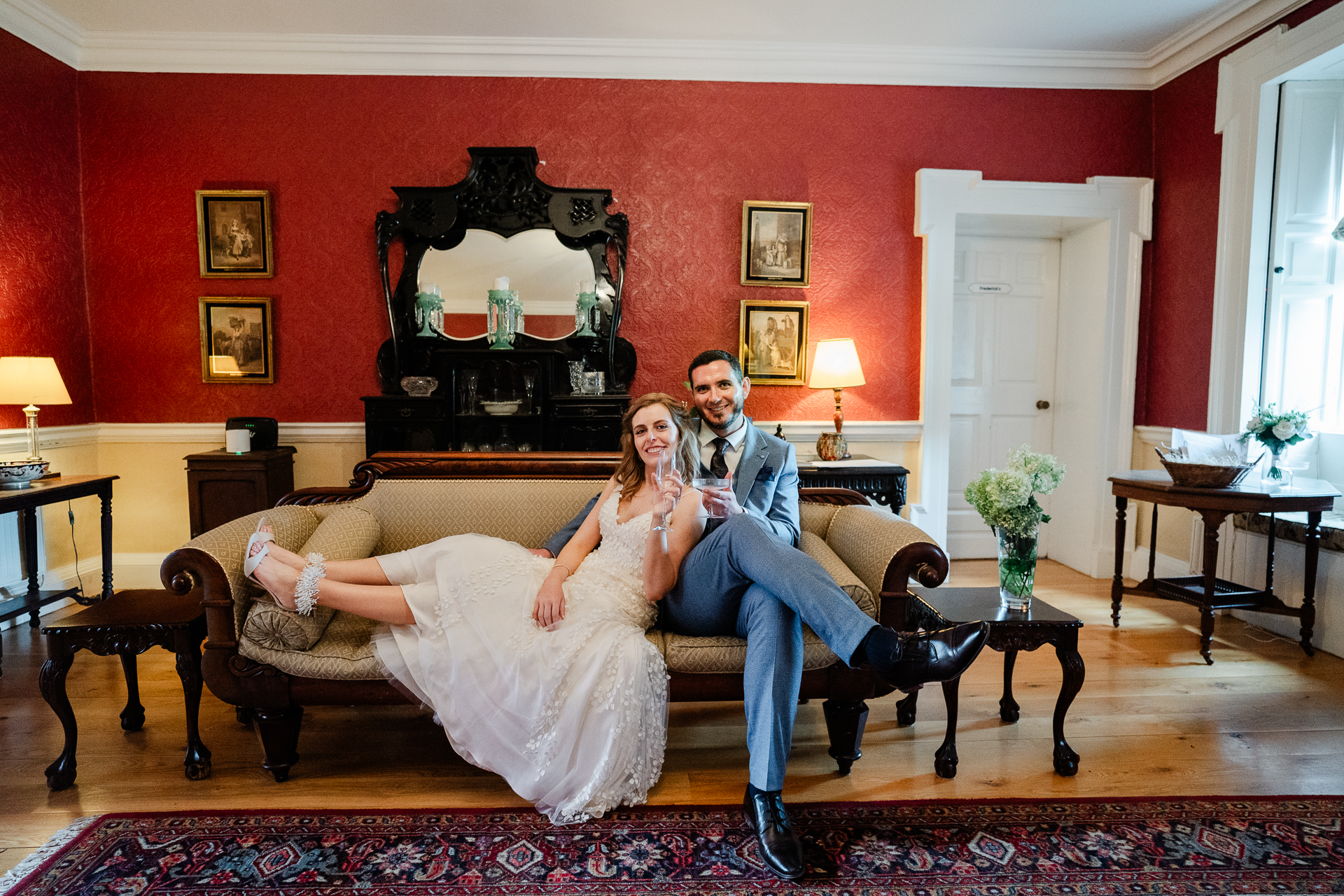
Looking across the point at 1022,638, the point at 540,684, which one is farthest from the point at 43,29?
the point at 1022,638

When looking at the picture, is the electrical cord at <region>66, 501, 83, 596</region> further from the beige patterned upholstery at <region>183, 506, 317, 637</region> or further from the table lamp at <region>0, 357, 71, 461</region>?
the beige patterned upholstery at <region>183, 506, 317, 637</region>

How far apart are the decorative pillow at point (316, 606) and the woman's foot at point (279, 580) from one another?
34 millimetres

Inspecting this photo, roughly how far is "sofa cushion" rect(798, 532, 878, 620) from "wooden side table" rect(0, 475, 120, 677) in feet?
11.4

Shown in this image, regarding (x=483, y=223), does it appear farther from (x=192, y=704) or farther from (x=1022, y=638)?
(x=1022, y=638)

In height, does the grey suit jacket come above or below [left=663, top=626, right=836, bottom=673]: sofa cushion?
above

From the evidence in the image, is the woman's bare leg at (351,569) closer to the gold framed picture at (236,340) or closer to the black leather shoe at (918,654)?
the black leather shoe at (918,654)

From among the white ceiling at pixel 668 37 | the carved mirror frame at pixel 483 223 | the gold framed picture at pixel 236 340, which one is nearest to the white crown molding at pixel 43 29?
the white ceiling at pixel 668 37

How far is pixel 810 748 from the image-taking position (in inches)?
100

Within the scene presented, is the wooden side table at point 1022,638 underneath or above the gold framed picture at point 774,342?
underneath

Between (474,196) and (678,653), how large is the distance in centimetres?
340

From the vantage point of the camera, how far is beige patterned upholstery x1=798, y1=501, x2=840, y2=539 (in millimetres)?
2941

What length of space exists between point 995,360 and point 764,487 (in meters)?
3.35

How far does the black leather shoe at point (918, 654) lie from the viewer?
1.90 meters

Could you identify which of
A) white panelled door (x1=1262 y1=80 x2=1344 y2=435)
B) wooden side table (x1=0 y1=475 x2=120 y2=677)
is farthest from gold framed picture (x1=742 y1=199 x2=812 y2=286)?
wooden side table (x1=0 y1=475 x2=120 y2=677)
